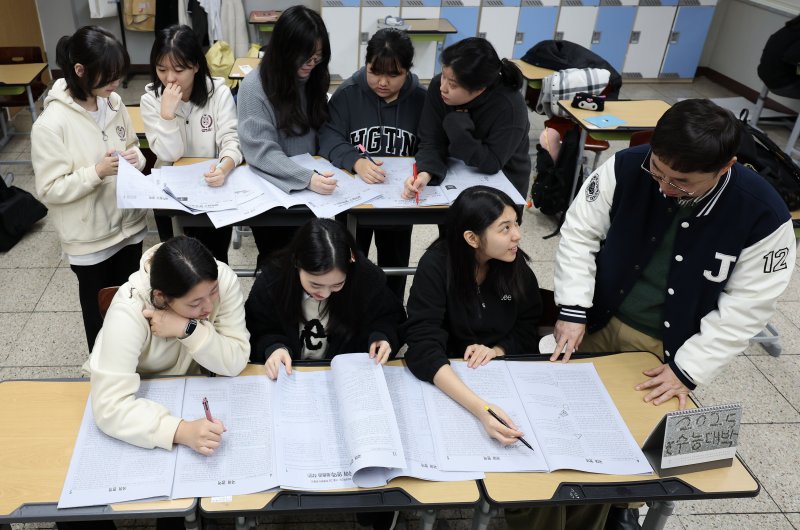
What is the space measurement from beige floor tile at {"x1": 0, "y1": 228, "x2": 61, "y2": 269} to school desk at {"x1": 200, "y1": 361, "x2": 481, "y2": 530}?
270 cm

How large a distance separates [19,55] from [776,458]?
17.3 feet

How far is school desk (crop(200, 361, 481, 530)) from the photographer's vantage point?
1.33 metres

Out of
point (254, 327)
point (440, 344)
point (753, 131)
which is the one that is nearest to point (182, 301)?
point (254, 327)

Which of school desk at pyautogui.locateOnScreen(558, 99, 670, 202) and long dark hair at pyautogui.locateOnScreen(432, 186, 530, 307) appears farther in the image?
school desk at pyautogui.locateOnScreen(558, 99, 670, 202)

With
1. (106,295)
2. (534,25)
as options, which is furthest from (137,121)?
(534,25)

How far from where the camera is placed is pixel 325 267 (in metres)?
1.68

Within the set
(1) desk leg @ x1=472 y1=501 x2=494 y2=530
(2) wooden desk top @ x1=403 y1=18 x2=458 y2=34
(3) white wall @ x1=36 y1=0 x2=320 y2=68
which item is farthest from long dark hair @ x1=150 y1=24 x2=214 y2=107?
(3) white wall @ x1=36 y1=0 x2=320 y2=68

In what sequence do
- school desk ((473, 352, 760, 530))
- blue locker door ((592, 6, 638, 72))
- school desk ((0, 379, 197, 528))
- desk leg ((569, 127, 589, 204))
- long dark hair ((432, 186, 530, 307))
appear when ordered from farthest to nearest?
blue locker door ((592, 6, 638, 72)) < desk leg ((569, 127, 589, 204)) < long dark hair ((432, 186, 530, 307)) < school desk ((473, 352, 760, 530)) < school desk ((0, 379, 197, 528))

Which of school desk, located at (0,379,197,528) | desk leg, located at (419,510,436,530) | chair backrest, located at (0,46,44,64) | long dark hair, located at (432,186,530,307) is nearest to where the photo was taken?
school desk, located at (0,379,197,528)

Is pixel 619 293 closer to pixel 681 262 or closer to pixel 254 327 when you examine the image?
pixel 681 262

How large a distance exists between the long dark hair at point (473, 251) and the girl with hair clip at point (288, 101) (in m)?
0.78

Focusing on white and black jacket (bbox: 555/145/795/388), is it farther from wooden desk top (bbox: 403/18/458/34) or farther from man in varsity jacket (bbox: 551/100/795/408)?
wooden desk top (bbox: 403/18/458/34)

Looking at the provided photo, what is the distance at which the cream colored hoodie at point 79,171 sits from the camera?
6.88 feet

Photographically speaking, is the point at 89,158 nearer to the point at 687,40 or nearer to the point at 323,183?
the point at 323,183
